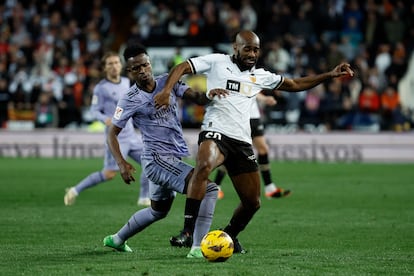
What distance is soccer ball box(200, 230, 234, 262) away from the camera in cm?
872

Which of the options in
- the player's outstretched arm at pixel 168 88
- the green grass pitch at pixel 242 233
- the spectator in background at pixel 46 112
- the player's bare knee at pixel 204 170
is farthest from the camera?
the spectator in background at pixel 46 112

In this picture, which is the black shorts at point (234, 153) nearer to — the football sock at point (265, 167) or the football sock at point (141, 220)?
the football sock at point (141, 220)

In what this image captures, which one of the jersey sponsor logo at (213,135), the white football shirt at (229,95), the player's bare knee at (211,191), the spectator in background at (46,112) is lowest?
the spectator in background at (46,112)

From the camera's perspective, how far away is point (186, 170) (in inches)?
370

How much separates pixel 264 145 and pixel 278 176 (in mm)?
4967

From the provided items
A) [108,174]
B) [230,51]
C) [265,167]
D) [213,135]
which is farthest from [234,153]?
[230,51]

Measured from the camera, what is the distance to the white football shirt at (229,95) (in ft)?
30.9

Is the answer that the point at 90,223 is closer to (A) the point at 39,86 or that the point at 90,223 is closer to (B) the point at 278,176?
(B) the point at 278,176

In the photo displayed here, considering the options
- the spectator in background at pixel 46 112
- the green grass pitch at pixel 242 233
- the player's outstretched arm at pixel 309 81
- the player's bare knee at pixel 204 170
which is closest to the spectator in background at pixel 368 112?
the green grass pitch at pixel 242 233

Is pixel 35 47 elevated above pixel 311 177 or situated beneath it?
elevated above

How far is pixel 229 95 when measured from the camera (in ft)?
31.1

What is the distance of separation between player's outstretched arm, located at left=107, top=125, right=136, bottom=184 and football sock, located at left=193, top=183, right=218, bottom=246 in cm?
75

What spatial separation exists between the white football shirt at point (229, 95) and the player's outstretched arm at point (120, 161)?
2.83 ft

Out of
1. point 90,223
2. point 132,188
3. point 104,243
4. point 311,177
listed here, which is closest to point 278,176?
point 311,177
